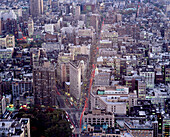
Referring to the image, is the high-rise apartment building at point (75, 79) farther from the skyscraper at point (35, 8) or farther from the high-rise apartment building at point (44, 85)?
the skyscraper at point (35, 8)

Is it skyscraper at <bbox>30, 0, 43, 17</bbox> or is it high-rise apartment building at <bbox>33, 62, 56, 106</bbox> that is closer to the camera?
high-rise apartment building at <bbox>33, 62, 56, 106</bbox>

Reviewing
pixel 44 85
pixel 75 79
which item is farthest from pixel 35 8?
pixel 44 85

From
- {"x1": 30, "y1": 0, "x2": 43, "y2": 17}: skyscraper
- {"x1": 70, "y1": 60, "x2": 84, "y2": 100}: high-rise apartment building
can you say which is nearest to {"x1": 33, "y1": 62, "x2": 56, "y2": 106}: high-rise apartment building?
{"x1": 70, "y1": 60, "x2": 84, "y2": 100}: high-rise apartment building

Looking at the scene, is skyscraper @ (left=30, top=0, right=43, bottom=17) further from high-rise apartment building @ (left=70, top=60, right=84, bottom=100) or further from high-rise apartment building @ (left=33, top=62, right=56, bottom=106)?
high-rise apartment building @ (left=33, top=62, right=56, bottom=106)

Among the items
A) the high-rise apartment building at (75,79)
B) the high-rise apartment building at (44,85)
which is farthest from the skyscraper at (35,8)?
the high-rise apartment building at (44,85)

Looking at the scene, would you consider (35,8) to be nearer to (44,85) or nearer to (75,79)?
(75,79)

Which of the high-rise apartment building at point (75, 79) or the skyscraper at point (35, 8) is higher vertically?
the skyscraper at point (35, 8)

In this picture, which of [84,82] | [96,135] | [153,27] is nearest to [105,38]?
[153,27]

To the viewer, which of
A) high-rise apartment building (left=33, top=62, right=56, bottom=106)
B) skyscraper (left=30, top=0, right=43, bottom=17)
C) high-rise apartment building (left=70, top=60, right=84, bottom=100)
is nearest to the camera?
high-rise apartment building (left=33, top=62, right=56, bottom=106)

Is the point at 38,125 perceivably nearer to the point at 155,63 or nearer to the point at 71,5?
the point at 155,63
